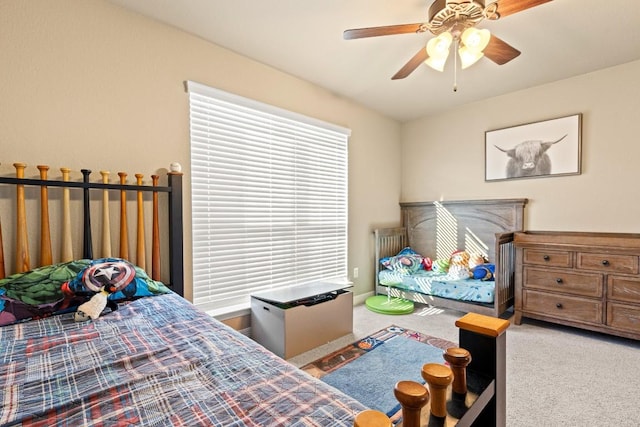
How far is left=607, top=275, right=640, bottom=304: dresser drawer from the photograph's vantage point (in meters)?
2.28

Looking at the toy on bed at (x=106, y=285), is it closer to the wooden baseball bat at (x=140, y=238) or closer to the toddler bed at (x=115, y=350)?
the toddler bed at (x=115, y=350)

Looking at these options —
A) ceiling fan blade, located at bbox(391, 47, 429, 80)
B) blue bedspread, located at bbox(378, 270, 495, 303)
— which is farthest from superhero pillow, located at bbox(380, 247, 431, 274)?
→ ceiling fan blade, located at bbox(391, 47, 429, 80)

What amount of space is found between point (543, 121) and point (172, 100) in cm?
356

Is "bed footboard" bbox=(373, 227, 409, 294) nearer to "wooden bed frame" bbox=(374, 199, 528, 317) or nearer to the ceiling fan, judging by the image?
"wooden bed frame" bbox=(374, 199, 528, 317)

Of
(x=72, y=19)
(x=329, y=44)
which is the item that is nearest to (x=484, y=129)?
(x=329, y=44)

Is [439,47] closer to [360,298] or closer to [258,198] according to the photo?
[258,198]

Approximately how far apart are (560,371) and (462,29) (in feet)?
7.62

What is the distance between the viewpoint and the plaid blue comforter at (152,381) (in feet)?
2.17

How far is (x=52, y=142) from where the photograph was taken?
1.69m

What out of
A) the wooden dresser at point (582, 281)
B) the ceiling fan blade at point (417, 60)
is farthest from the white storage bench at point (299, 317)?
the ceiling fan blade at point (417, 60)

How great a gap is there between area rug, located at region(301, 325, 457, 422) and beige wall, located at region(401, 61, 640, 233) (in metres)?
1.91

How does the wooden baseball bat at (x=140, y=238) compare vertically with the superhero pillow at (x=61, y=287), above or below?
above

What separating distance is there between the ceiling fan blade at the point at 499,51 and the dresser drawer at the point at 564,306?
2091 millimetres

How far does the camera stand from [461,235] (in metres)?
3.67
